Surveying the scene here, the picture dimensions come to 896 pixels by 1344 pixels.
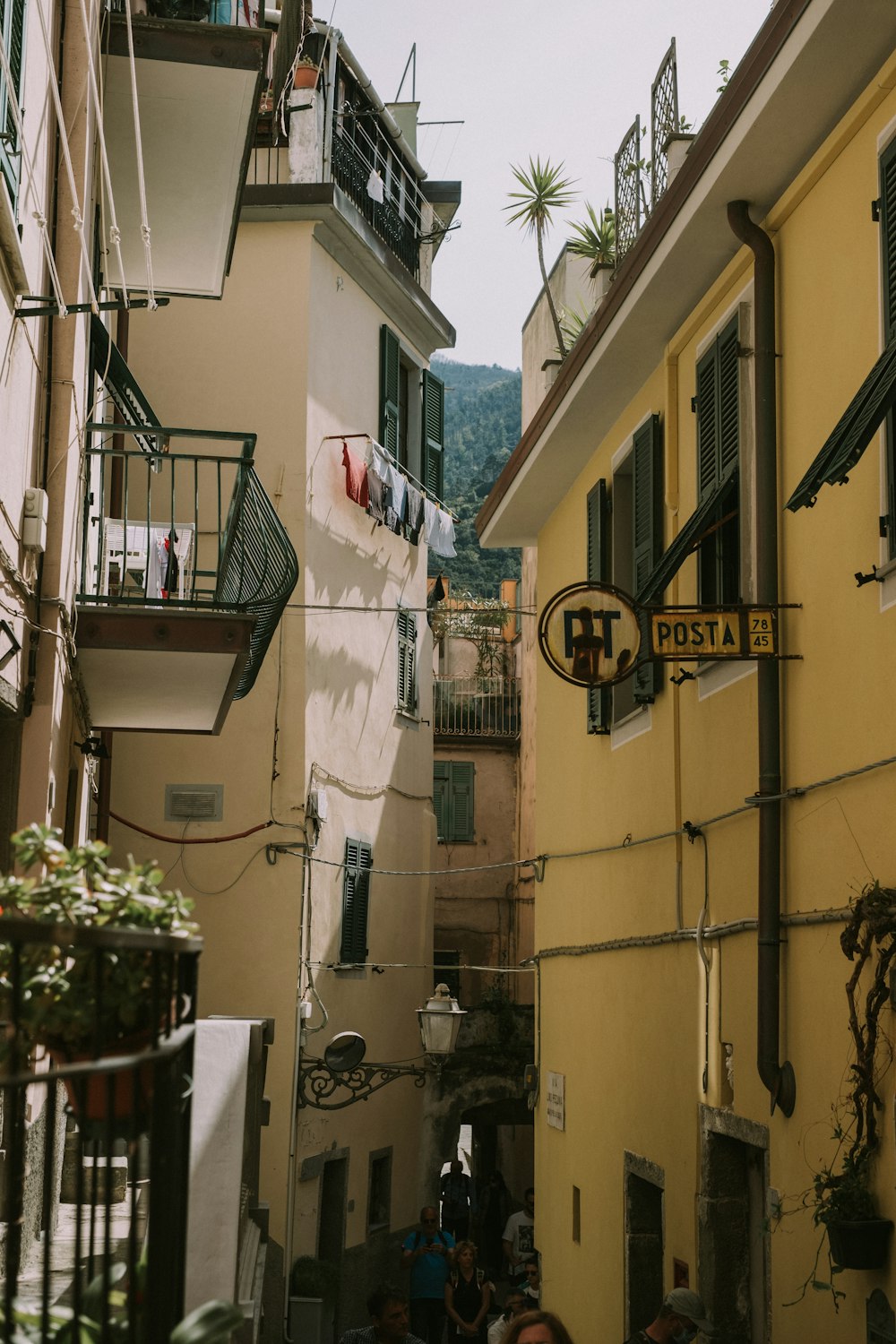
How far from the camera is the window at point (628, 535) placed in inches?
436

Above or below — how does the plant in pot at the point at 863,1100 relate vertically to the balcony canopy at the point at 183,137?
below

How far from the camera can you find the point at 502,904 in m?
27.2

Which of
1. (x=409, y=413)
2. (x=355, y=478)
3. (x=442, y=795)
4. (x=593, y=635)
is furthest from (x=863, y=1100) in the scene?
(x=442, y=795)

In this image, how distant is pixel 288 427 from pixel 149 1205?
15.9 meters

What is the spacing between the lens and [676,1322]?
8242mm

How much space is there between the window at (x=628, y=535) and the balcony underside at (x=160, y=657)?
2672 millimetres

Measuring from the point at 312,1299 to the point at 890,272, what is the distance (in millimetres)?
13296

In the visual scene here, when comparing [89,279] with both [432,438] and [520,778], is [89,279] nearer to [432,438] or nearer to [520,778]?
[432,438]

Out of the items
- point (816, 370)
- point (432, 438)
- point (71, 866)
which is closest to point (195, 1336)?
point (71, 866)

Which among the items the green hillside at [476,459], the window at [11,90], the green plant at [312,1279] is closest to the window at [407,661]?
the green plant at [312,1279]

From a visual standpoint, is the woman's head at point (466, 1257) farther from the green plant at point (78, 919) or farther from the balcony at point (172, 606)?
the green plant at point (78, 919)

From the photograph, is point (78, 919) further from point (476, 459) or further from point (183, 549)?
Result: point (476, 459)

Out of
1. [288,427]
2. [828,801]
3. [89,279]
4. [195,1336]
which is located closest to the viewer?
[195,1336]

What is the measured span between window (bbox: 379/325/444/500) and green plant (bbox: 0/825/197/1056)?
57.2 ft
